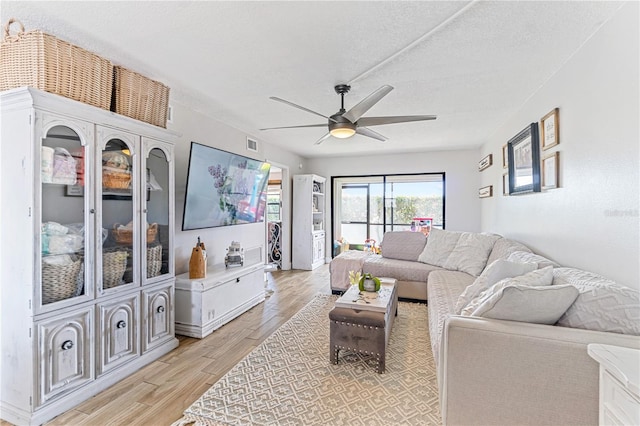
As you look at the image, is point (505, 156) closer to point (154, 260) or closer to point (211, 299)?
point (211, 299)

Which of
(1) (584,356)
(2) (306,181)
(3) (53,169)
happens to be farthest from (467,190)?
(3) (53,169)

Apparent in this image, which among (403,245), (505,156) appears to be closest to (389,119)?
(505,156)

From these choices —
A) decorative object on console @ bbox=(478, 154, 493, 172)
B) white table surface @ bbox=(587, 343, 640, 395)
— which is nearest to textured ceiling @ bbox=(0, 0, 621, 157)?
decorative object on console @ bbox=(478, 154, 493, 172)

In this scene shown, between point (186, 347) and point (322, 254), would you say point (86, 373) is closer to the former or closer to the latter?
point (186, 347)

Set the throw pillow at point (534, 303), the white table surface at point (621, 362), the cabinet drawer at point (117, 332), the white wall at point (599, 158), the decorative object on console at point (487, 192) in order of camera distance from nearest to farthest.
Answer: the white table surface at point (621, 362) < the throw pillow at point (534, 303) < the white wall at point (599, 158) < the cabinet drawer at point (117, 332) < the decorative object on console at point (487, 192)

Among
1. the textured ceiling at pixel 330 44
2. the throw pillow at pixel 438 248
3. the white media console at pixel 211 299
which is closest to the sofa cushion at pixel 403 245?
the throw pillow at pixel 438 248

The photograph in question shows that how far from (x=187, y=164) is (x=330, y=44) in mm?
2191

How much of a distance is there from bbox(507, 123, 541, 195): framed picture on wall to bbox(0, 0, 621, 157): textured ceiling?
0.41 m

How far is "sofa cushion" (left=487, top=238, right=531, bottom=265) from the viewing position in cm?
292

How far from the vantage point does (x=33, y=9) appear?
5.51 feet

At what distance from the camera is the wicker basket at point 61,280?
71.1 inches

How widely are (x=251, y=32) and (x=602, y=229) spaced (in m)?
2.52

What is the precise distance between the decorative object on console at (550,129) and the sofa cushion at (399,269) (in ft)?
6.43

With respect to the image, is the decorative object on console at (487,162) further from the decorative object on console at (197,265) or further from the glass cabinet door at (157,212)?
the glass cabinet door at (157,212)
